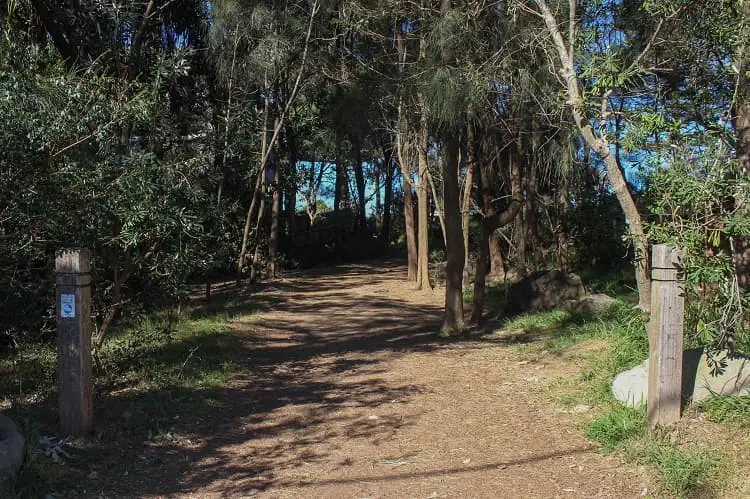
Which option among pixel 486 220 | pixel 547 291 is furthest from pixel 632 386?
pixel 547 291

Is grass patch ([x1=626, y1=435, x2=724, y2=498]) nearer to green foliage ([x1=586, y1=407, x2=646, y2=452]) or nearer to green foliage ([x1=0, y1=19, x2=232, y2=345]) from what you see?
green foliage ([x1=586, y1=407, x2=646, y2=452])

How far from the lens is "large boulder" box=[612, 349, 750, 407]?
5820 mm

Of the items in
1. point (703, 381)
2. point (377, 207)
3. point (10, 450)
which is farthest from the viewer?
point (377, 207)

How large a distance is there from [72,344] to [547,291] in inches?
362

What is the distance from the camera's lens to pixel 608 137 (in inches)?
270

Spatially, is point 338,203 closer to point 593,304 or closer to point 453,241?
point 453,241

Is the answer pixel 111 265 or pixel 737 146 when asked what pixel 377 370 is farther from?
pixel 737 146

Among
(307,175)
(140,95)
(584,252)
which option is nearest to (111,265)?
(140,95)

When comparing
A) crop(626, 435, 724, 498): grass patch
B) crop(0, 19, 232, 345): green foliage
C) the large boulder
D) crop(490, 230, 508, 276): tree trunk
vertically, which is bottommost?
crop(626, 435, 724, 498): grass patch

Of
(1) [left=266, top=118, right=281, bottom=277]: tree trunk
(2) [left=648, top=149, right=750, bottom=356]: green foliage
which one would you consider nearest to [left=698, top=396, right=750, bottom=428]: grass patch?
(2) [left=648, top=149, right=750, bottom=356]: green foliage

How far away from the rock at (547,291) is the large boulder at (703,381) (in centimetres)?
632

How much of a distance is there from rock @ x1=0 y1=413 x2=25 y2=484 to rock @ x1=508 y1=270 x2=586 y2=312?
9674 millimetres

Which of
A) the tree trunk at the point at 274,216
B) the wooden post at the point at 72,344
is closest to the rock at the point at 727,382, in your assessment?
the wooden post at the point at 72,344

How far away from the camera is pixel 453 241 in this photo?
11.8 metres
